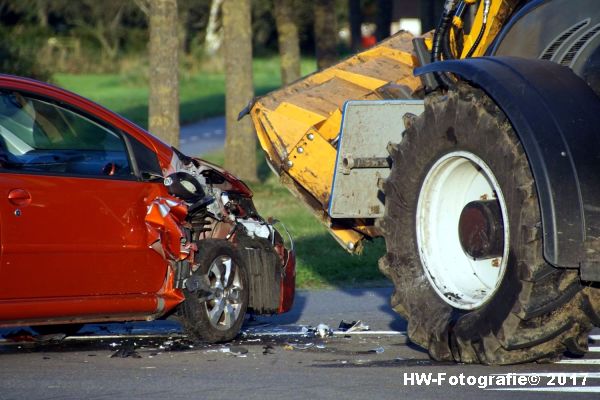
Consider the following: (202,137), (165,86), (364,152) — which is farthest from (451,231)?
(202,137)

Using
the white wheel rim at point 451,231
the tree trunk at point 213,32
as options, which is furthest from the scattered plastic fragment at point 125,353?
the tree trunk at point 213,32

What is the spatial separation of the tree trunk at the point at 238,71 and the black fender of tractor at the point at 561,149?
1175 cm

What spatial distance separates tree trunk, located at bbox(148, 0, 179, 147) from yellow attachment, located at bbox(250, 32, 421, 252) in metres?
6.04

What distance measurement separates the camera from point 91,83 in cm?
5016

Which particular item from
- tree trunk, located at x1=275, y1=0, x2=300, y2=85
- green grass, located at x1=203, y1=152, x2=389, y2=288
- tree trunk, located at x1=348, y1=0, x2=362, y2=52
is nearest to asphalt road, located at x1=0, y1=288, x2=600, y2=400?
green grass, located at x1=203, y1=152, x2=389, y2=288

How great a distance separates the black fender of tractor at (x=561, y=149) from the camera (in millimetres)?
6043

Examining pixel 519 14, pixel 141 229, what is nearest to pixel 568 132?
pixel 519 14

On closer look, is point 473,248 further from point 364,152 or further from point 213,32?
point 213,32

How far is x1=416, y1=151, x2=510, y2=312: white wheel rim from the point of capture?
7.13 metres

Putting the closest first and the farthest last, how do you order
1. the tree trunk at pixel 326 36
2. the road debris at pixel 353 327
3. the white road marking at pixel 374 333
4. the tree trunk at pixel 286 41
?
the white road marking at pixel 374 333
the road debris at pixel 353 327
the tree trunk at pixel 326 36
the tree trunk at pixel 286 41

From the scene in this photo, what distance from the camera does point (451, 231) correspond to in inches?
293

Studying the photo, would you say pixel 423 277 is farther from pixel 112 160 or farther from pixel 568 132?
pixel 112 160

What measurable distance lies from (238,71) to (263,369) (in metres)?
11.5

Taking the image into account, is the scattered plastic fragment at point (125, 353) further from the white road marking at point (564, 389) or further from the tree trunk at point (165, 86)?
the tree trunk at point (165, 86)
